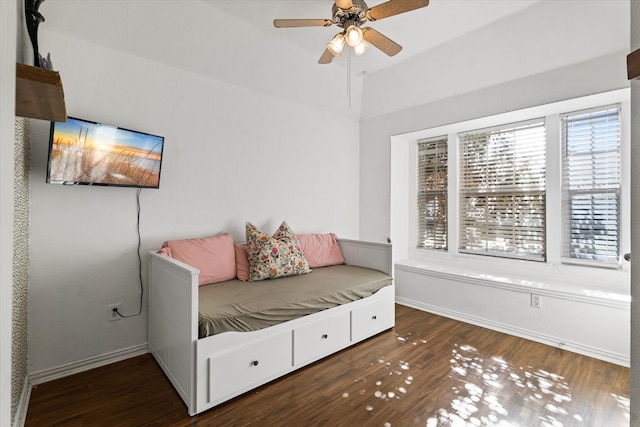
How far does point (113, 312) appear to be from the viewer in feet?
7.68

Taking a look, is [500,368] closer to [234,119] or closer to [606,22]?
[606,22]

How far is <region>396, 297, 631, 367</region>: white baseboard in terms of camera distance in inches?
94.0

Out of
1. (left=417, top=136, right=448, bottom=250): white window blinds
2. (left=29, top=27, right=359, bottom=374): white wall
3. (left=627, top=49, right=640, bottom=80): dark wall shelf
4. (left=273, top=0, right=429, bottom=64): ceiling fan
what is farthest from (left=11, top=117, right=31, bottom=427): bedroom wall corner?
(left=417, top=136, right=448, bottom=250): white window blinds

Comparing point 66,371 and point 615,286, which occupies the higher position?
point 615,286

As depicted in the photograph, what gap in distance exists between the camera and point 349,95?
3744 millimetres

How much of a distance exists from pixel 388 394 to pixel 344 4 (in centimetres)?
240

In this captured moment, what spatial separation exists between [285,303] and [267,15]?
2202 mm

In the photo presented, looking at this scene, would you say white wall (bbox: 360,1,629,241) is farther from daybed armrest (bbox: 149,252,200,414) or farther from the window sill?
daybed armrest (bbox: 149,252,200,414)

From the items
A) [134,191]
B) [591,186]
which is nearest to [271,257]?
[134,191]

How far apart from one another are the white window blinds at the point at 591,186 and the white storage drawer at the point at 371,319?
179 cm

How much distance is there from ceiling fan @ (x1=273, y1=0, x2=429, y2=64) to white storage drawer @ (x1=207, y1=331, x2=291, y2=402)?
202cm

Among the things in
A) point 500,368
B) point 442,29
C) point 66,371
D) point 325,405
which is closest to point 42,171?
point 66,371

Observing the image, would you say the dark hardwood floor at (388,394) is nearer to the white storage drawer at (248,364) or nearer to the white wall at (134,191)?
the white storage drawer at (248,364)

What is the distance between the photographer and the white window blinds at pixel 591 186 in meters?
2.71
